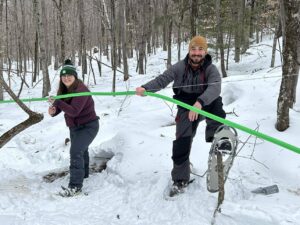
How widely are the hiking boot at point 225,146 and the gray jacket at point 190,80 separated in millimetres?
477

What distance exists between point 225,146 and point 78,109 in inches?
81.0

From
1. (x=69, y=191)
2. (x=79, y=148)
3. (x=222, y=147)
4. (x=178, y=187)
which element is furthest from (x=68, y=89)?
(x=222, y=147)

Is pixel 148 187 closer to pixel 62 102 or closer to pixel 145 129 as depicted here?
pixel 62 102

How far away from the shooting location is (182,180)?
A: 4.45 metres

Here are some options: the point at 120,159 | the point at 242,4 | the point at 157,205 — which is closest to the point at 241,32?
the point at 242,4

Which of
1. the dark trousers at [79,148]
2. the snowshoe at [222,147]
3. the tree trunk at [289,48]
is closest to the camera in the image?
the snowshoe at [222,147]

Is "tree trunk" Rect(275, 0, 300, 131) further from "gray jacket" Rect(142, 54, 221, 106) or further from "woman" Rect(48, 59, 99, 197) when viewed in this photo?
"woman" Rect(48, 59, 99, 197)

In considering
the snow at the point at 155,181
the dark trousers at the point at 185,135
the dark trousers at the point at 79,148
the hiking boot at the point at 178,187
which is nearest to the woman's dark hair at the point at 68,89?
the dark trousers at the point at 79,148

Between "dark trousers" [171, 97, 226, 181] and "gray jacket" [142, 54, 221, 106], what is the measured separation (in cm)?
20

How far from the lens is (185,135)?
4.34 meters

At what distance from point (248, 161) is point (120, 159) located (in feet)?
6.49

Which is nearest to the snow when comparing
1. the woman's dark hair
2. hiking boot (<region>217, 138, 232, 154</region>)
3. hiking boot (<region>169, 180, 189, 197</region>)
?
hiking boot (<region>169, 180, 189, 197</region>)

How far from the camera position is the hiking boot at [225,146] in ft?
12.5

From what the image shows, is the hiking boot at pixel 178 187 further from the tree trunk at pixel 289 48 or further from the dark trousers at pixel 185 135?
Answer: the tree trunk at pixel 289 48
